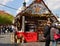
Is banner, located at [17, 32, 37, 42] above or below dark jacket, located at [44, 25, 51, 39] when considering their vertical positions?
below

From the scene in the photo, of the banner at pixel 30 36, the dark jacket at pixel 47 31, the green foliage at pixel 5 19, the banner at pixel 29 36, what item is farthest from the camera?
the green foliage at pixel 5 19

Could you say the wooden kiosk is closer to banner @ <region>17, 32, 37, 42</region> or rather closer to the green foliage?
banner @ <region>17, 32, 37, 42</region>

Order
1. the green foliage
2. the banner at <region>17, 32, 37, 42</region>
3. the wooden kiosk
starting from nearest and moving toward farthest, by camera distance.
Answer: the banner at <region>17, 32, 37, 42</region> → the wooden kiosk → the green foliage

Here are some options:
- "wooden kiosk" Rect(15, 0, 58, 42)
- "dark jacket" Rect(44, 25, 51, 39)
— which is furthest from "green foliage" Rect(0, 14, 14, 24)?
"dark jacket" Rect(44, 25, 51, 39)

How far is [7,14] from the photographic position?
122 meters

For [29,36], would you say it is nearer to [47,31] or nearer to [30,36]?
[30,36]

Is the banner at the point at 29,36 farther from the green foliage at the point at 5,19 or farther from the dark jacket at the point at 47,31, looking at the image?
the green foliage at the point at 5,19

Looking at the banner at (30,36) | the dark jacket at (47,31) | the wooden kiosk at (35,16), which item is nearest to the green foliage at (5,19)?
the wooden kiosk at (35,16)

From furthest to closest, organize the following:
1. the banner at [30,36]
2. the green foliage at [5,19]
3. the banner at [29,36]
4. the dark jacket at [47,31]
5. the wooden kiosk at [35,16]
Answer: the green foliage at [5,19]
the wooden kiosk at [35,16]
the banner at [30,36]
the banner at [29,36]
the dark jacket at [47,31]

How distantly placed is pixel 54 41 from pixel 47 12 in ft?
51.4

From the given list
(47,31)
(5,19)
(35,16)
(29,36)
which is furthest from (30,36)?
(5,19)

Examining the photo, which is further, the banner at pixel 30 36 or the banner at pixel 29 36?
the banner at pixel 30 36

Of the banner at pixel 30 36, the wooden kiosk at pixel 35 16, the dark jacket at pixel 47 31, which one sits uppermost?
the wooden kiosk at pixel 35 16

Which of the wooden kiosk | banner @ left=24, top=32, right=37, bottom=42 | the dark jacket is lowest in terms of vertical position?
banner @ left=24, top=32, right=37, bottom=42
